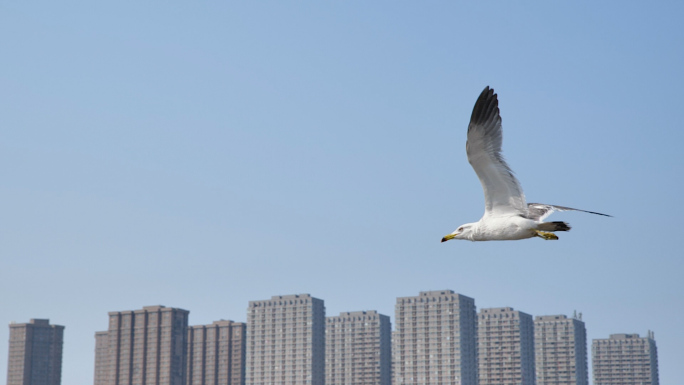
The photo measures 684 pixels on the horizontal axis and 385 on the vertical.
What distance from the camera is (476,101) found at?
60.0ft

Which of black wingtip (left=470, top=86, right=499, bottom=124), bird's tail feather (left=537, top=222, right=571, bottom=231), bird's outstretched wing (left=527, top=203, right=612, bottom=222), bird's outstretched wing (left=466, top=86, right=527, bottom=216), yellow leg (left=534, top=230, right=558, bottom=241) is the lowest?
yellow leg (left=534, top=230, right=558, bottom=241)

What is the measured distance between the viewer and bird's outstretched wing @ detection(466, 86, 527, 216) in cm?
1833

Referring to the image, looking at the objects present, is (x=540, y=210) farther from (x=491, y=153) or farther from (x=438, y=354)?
(x=438, y=354)

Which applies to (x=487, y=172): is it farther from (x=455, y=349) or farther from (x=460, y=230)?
(x=455, y=349)

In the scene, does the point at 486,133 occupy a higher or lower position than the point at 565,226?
higher

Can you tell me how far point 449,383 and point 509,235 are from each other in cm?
18138

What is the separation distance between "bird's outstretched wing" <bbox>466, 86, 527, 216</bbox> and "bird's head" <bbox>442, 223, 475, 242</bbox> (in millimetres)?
880

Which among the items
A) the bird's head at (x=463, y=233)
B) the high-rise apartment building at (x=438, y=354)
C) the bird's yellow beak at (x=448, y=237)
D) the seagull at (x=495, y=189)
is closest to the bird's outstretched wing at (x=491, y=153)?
the seagull at (x=495, y=189)

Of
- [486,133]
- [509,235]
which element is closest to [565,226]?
[509,235]

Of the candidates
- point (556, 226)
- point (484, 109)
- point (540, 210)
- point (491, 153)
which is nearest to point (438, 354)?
point (540, 210)

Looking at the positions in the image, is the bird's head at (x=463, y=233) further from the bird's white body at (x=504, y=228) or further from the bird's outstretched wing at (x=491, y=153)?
the bird's outstretched wing at (x=491, y=153)

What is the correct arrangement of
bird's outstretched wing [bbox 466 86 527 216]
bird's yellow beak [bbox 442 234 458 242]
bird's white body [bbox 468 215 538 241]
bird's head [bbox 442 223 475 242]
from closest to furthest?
bird's outstretched wing [bbox 466 86 527 216], bird's white body [bbox 468 215 538 241], bird's head [bbox 442 223 475 242], bird's yellow beak [bbox 442 234 458 242]

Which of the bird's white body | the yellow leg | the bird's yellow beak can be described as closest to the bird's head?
the bird's yellow beak

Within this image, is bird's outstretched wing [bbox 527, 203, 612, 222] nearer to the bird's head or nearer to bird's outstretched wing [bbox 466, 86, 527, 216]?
bird's outstretched wing [bbox 466, 86, 527, 216]
